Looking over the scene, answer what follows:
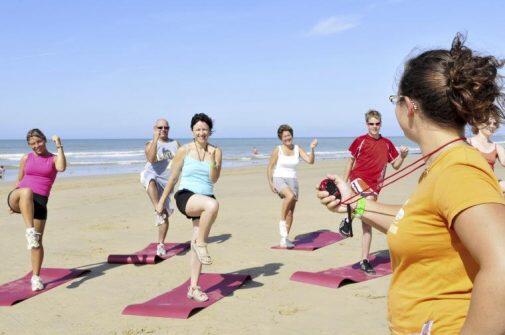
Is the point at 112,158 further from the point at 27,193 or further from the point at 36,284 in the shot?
the point at 36,284

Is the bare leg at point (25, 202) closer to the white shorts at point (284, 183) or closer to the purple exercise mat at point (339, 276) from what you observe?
the purple exercise mat at point (339, 276)

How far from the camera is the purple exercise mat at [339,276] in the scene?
254 inches

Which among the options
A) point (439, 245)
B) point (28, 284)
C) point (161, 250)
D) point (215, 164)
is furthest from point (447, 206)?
point (161, 250)

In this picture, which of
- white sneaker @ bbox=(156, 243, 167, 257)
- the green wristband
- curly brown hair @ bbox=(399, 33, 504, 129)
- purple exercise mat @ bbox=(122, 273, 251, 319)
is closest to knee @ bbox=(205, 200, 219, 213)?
purple exercise mat @ bbox=(122, 273, 251, 319)

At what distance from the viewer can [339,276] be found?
21.5ft

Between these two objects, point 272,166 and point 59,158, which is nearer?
point 59,158

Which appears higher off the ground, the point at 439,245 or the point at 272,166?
the point at 439,245

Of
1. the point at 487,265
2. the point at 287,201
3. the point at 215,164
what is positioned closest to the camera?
the point at 487,265

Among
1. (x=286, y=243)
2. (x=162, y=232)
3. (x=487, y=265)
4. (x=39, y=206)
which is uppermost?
(x=487, y=265)

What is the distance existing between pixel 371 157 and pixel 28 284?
4.89m

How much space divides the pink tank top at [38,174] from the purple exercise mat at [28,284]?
3.87 feet

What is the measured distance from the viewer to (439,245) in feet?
5.68

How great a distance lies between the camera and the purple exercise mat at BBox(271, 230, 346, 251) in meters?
8.76

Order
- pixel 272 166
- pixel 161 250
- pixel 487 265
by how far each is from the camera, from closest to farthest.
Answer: pixel 487 265
pixel 161 250
pixel 272 166
